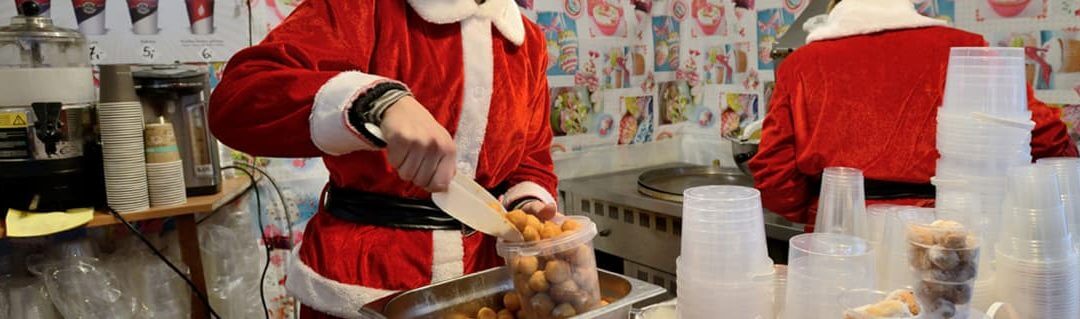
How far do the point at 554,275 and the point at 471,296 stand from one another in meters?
0.18

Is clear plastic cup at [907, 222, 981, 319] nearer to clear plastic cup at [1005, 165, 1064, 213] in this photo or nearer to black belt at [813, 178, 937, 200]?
clear plastic cup at [1005, 165, 1064, 213]

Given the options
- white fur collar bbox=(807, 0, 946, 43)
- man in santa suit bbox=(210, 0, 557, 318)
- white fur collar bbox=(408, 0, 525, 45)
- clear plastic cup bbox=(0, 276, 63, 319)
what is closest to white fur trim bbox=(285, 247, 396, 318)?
man in santa suit bbox=(210, 0, 557, 318)

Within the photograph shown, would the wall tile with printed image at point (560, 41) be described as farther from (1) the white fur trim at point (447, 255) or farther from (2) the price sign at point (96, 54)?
(1) the white fur trim at point (447, 255)

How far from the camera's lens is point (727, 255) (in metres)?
0.77

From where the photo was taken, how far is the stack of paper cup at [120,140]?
157 centimetres

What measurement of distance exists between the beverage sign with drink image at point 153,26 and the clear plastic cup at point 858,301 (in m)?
1.66

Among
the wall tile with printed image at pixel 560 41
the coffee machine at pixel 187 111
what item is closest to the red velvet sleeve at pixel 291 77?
the coffee machine at pixel 187 111

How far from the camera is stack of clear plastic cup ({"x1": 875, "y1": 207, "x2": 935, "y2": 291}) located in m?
0.83

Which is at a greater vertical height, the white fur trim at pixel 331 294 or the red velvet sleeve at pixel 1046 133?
the red velvet sleeve at pixel 1046 133

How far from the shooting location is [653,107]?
115 inches

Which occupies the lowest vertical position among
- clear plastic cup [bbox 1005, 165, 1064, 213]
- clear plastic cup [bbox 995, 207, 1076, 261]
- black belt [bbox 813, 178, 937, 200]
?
black belt [bbox 813, 178, 937, 200]

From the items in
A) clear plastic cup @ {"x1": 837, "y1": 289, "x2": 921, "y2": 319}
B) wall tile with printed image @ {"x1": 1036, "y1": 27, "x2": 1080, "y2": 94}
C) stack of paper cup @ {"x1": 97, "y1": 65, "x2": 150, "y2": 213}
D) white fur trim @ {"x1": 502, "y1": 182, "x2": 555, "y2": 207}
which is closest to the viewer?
clear plastic cup @ {"x1": 837, "y1": 289, "x2": 921, "y2": 319}

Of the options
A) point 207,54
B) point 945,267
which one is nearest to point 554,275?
point 945,267

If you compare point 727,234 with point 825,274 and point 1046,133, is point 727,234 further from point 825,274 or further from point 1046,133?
point 1046,133
